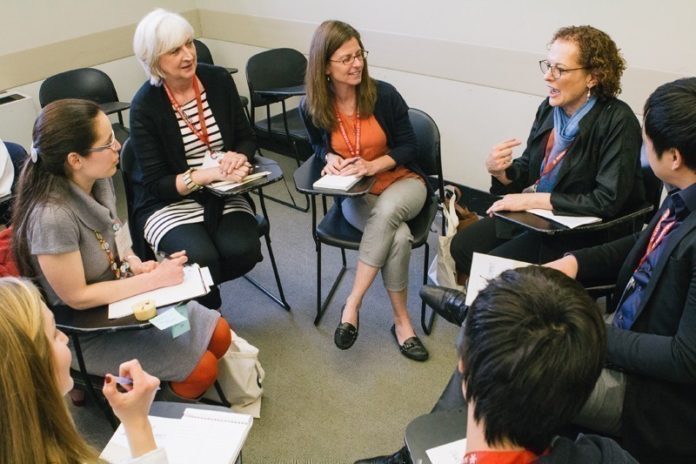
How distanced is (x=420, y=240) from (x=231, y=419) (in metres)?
1.28

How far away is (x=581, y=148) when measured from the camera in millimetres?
2143

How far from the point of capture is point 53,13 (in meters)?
3.87

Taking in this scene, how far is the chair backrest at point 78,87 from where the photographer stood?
3.58 meters

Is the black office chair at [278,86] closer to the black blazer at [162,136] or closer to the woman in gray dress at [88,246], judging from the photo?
the black blazer at [162,136]

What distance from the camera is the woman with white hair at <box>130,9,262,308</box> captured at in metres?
2.41

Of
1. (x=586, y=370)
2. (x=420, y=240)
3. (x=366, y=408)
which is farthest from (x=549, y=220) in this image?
(x=586, y=370)

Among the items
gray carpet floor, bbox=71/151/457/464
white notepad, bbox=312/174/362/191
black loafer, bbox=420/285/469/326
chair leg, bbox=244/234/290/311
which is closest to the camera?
black loafer, bbox=420/285/469/326

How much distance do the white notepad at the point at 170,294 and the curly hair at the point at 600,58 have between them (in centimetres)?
154

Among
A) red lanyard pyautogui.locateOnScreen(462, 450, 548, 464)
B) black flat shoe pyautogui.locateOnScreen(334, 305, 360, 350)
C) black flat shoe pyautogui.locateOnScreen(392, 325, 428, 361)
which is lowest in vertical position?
black flat shoe pyautogui.locateOnScreen(392, 325, 428, 361)

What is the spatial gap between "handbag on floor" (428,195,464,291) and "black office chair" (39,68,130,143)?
208 cm

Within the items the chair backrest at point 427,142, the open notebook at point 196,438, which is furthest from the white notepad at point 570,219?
the open notebook at point 196,438

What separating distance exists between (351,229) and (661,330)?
4.50 ft

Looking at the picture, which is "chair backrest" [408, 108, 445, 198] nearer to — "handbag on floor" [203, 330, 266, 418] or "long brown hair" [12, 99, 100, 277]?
"handbag on floor" [203, 330, 266, 418]

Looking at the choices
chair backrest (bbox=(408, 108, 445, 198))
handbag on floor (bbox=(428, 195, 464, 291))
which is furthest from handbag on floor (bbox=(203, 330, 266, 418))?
chair backrest (bbox=(408, 108, 445, 198))
